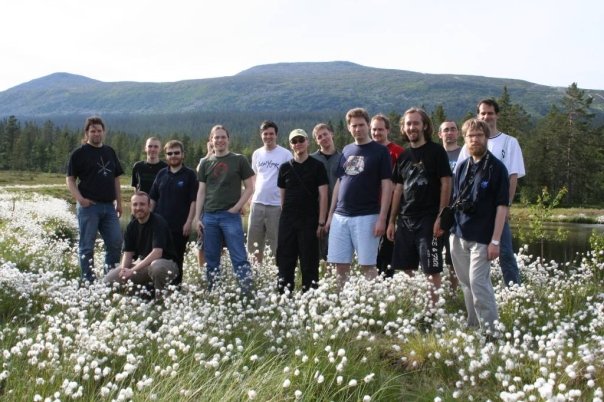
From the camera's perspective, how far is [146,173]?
9.73 metres

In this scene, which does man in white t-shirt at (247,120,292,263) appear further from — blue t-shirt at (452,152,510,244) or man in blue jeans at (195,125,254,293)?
blue t-shirt at (452,152,510,244)

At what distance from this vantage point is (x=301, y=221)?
25.5 ft

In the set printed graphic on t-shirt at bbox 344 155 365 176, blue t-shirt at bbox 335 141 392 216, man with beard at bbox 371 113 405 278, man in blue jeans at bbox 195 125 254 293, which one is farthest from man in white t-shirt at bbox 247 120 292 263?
blue t-shirt at bbox 335 141 392 216

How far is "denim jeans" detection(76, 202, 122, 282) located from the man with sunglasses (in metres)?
0.73

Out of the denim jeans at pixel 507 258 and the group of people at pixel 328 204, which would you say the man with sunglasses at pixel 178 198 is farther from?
the denim jeans at pixel 507 258

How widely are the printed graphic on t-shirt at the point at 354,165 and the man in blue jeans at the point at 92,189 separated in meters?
3.82

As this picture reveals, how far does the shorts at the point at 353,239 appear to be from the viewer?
24.3 ft

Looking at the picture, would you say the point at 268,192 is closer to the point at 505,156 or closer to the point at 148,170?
the point at 148,170

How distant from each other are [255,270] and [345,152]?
2.70 metres

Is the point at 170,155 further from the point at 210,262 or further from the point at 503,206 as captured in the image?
the point at 503,206

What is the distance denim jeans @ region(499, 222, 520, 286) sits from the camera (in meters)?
7.64

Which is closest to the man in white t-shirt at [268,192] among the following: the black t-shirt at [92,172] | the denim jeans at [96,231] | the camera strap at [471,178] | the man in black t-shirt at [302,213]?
the man in black t-shirt at [302,213]

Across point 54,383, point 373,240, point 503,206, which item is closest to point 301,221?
point 373,240

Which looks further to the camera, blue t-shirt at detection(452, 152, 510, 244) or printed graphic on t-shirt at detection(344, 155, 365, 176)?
printed graphic on t-shirt at detection(344, 155, 365, 176)
